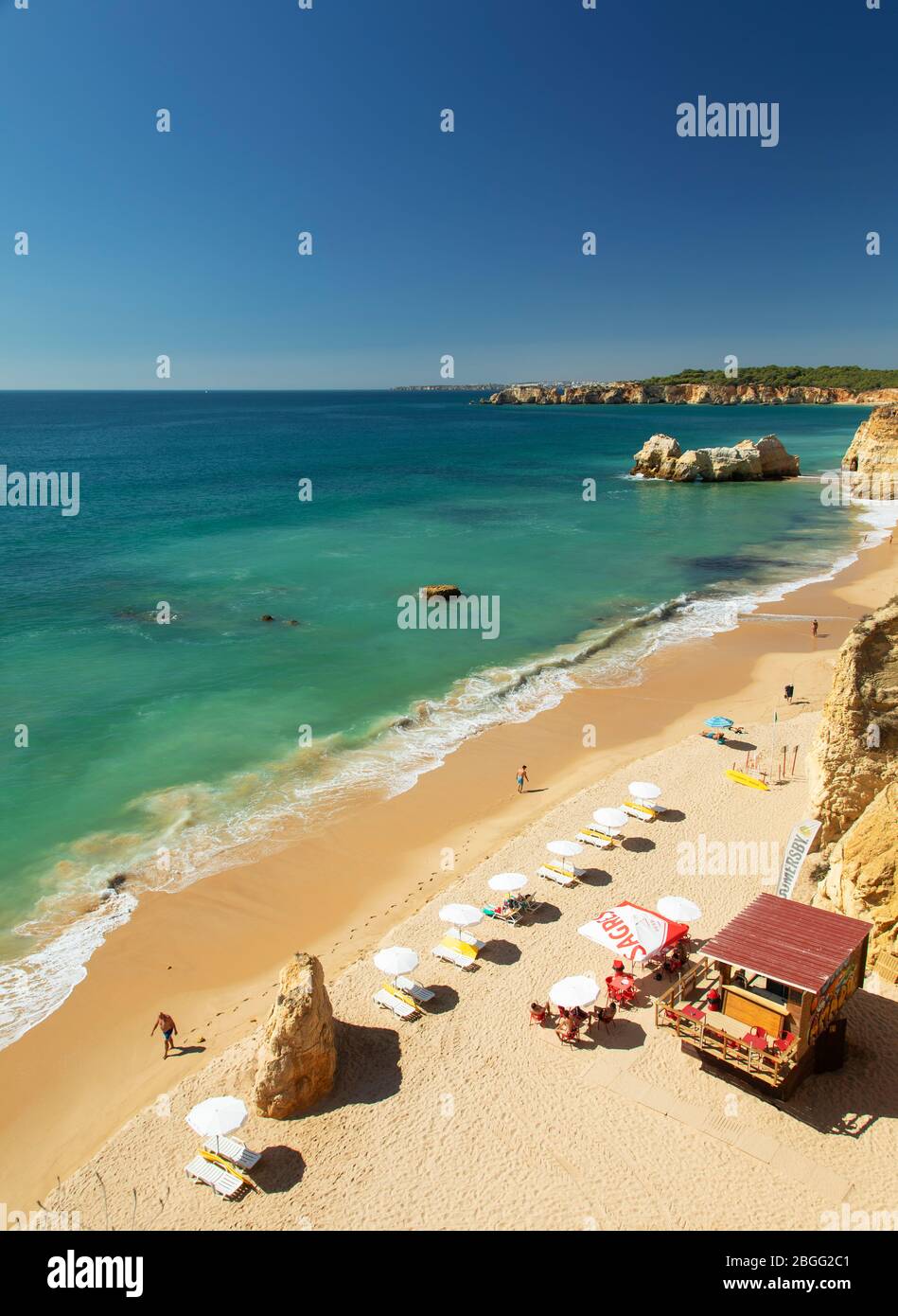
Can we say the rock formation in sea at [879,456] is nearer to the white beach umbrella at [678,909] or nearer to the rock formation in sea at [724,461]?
the rock formation in sea at [724,461]

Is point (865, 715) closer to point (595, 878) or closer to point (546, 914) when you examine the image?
point (595, 878)

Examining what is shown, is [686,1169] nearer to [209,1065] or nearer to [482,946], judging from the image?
[482,946]

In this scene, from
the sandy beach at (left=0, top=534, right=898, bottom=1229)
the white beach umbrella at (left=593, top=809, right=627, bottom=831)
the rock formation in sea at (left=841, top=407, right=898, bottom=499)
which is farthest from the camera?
the rock formation in sea at (left=841, top=407, right=898, bottom=499)

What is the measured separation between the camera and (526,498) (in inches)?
2835

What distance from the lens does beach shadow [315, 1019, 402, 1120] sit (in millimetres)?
11359

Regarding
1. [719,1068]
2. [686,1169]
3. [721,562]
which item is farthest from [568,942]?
[721,562]

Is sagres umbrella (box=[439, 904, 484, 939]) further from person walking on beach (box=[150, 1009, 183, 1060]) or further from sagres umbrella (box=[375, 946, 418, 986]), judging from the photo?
person walking on beach (box=[150, 1009, 183, 1060])

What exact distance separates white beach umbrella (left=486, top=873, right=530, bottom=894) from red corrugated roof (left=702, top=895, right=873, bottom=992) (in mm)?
4909

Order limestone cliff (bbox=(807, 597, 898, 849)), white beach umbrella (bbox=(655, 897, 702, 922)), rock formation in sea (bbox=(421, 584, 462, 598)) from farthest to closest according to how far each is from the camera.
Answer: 1. rock formation in sea (bbox=(421, 584, 462, 598))
2. white beach umbrella (bbox=(655, 897, 702, 922))
3. limestone cliff (bbox=(807, 597, 898, 849))

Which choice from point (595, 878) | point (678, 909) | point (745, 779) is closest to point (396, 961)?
point (595, 878)

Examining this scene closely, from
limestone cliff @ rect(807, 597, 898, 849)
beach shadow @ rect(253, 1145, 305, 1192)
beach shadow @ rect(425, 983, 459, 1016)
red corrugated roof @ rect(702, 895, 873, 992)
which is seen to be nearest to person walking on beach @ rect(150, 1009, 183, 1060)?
A: beach shadow @ rect(253, 1145, 305, 1192)

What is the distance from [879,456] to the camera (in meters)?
69.2

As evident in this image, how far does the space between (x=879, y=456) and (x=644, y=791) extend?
65.1 metres

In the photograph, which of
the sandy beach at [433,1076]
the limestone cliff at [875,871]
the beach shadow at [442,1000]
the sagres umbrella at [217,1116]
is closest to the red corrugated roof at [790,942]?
the limestone cliff at [875,871]
